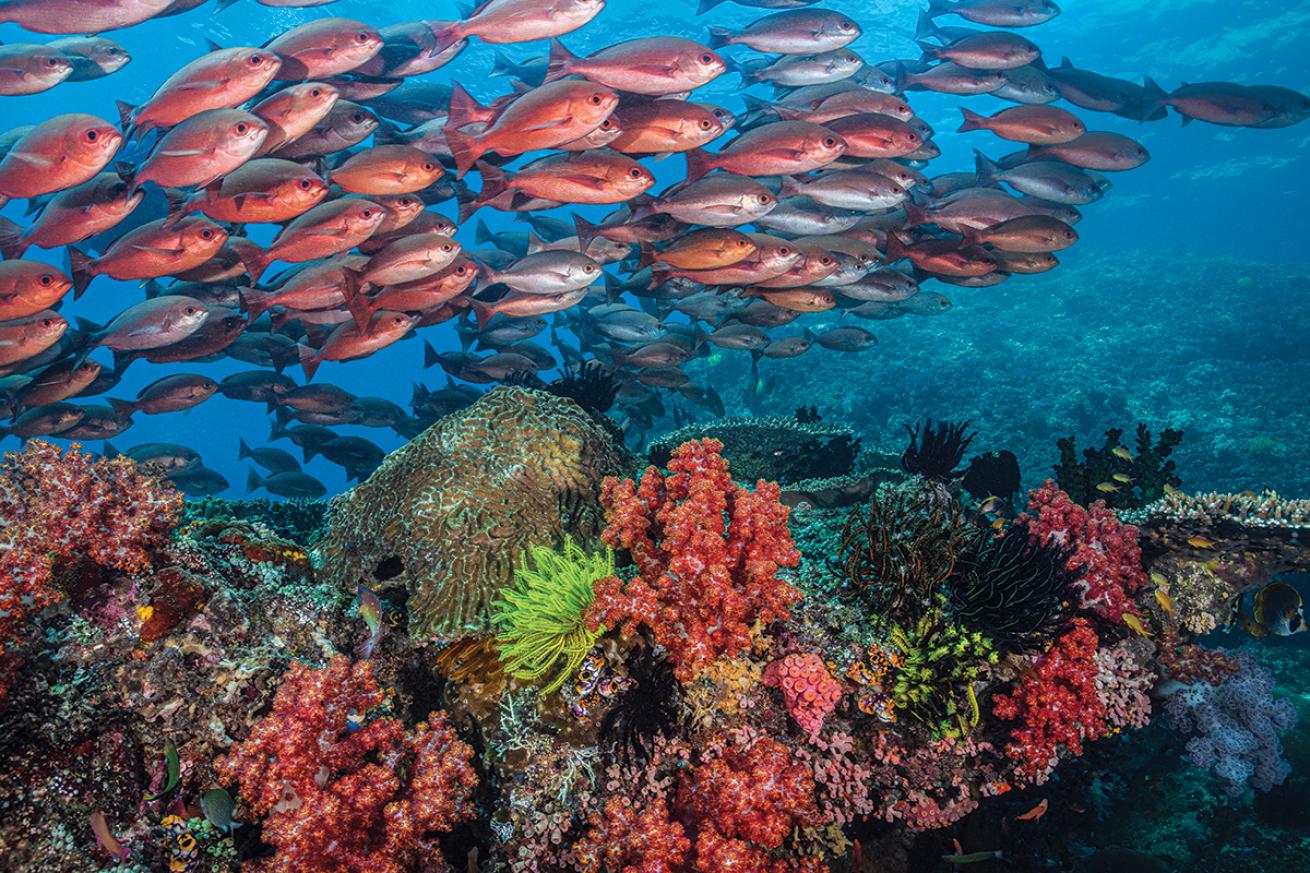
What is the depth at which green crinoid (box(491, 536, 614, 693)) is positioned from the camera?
3630mm

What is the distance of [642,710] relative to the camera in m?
3.57

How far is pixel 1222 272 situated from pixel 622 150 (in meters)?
37.1

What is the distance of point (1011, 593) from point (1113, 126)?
98.1m

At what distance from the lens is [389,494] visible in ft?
17.7

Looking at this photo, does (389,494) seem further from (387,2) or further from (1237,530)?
(387,2)

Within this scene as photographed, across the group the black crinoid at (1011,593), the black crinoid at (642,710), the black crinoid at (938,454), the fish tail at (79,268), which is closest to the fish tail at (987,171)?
the black crinoid at (938,454)

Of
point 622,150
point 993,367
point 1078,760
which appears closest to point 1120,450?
point 1078,760

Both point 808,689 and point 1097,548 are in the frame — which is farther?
point 1097,548

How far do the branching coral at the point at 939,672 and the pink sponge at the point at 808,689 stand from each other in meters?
0.50

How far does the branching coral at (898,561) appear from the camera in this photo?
385 cm

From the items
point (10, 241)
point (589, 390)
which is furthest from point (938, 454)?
point (10, 241)

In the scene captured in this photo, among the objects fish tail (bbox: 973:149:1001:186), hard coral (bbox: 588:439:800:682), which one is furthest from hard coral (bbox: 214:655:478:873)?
fish tail (bbox: 973:149:1001:186)

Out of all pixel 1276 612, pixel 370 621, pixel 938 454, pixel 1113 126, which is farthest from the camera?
pixel 1113 126

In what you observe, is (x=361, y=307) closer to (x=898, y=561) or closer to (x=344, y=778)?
(x=344, y=778)
